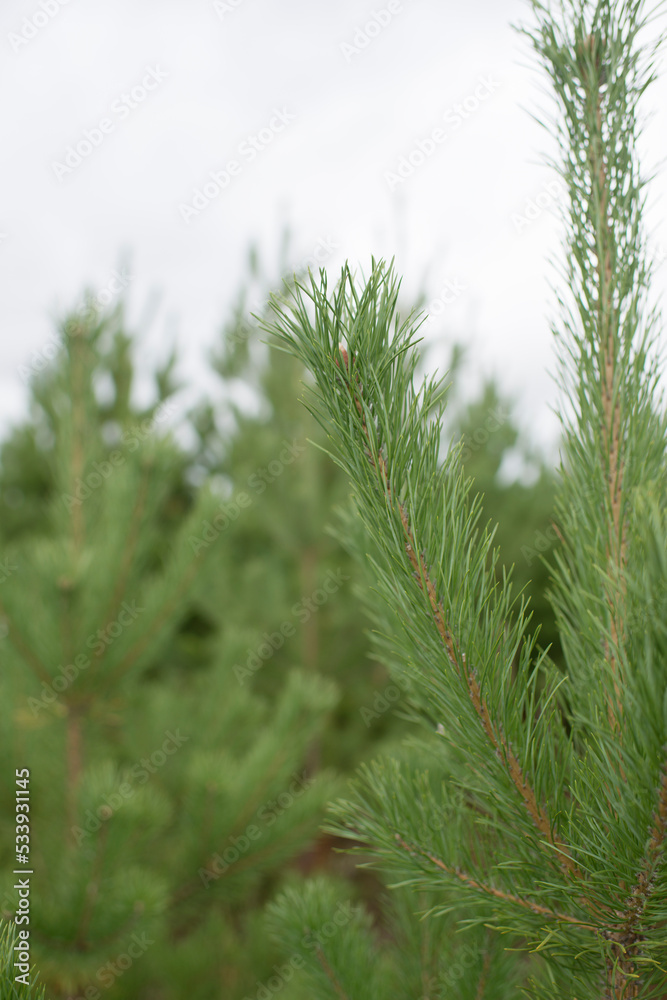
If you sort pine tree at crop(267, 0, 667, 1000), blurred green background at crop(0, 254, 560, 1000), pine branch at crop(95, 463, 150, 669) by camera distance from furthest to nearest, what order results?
pine branch at crop(95, 463, 150, 669), blurred green background at crop(0, 254, 560, 1000), pine tree at crop(267, 0, 667, 1000)

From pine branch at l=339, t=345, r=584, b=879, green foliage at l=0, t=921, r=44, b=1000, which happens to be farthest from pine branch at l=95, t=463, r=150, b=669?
pine branch at l=339, t=345, r=584, b=879

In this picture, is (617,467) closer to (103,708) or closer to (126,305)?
(103,708)

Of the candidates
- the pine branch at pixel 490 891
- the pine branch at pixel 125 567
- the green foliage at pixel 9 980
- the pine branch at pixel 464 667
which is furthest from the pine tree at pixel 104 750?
the pine branch at pixel 464 667

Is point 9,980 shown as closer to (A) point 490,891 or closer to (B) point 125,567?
(A) point 490,891

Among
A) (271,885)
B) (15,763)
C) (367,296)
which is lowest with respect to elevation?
(271,885)

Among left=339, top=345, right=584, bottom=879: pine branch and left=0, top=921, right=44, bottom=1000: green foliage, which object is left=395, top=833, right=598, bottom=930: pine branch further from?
left=0, top=921, right=44, bottom=1000: green foliage

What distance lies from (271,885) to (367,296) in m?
4.35

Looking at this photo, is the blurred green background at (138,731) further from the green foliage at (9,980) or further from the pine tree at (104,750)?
the green foliage at (9,980)

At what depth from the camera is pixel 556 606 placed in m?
0.97

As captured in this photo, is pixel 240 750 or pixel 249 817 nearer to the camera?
pixel 249 817

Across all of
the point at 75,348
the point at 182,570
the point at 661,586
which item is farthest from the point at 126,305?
the point at 661,586

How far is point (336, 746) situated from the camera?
14.0ft

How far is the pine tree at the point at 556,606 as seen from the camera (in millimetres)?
679

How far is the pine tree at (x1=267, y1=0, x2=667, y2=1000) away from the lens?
68 centimetres
